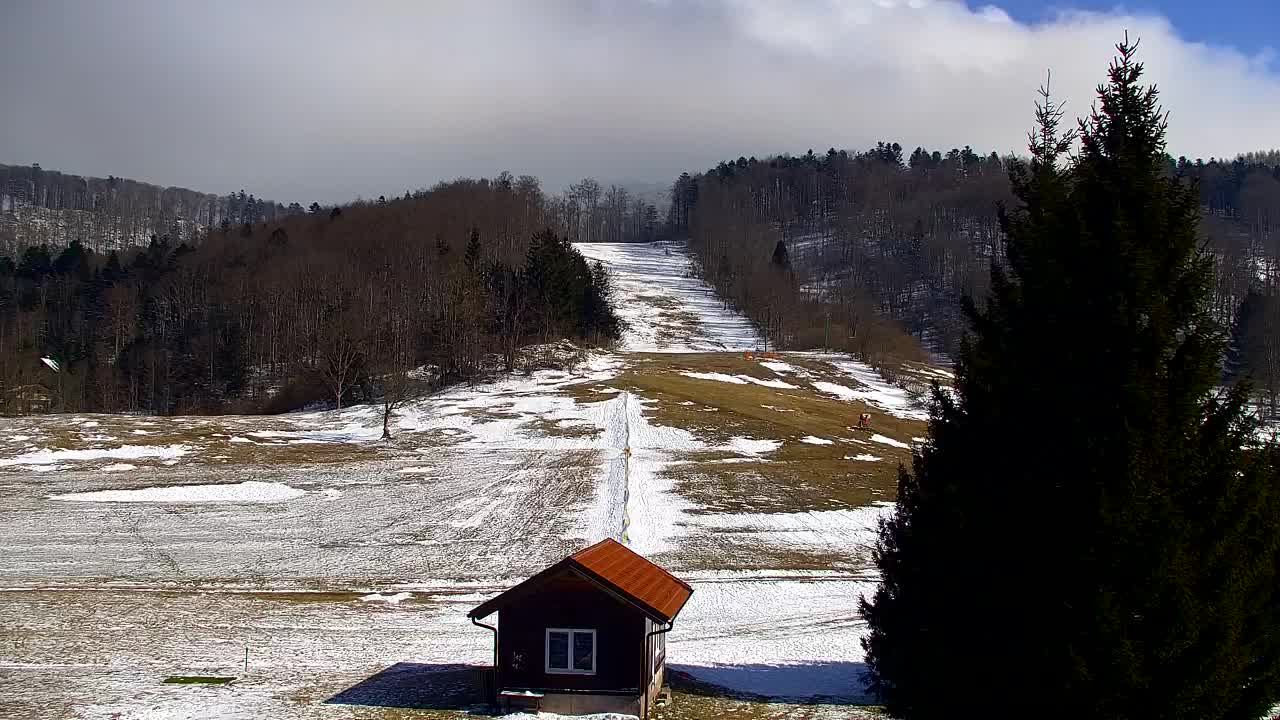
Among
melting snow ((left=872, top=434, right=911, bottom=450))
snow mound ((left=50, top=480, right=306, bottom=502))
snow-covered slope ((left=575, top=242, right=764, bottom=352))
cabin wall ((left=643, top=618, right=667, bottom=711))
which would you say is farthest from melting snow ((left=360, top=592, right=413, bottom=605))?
snow-covered slope ((left=575, top=242, right=764, bottom=352))

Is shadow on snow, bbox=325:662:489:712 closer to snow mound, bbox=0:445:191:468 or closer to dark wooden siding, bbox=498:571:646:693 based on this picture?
dark wooden siding, bbox=498:571:646:693

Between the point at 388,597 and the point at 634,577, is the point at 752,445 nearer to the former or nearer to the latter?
the point at 388,597

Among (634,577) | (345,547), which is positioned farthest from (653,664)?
(345,547)

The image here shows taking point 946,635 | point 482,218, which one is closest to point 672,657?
point 946,635

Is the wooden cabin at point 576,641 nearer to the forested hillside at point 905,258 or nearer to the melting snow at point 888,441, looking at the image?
the melting snow at point 888,441

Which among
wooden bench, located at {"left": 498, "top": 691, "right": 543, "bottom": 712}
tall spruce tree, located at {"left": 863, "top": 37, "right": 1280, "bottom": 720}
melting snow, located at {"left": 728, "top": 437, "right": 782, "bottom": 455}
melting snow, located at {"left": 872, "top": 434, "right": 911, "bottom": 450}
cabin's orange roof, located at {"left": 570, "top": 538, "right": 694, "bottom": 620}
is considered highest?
tall spruce tree, located at {"left": 863, "top": 37, "right": 1280, "bottom": 720}

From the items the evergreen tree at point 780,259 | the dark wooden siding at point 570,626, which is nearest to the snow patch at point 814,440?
the dark wooden siding at point 570,626

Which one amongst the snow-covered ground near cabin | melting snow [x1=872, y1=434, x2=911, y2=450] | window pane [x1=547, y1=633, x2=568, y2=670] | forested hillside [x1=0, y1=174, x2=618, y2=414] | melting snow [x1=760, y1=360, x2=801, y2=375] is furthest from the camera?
melting snow [x1=760, y1=360, x2=801, y2=375]

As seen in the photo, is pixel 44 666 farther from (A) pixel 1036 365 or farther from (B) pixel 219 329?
(B) pixel 219 329
